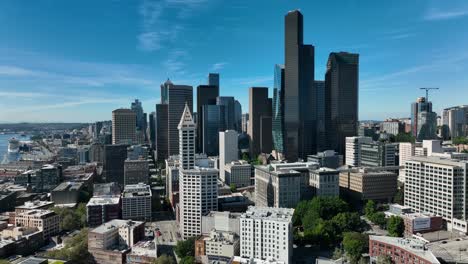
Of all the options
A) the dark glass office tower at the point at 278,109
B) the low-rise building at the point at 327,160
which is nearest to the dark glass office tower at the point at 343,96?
the dark glass office tower at the point at 278,109

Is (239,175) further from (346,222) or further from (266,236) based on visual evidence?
(266,236)

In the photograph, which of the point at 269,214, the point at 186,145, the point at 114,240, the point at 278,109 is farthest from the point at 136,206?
the point at 278,109

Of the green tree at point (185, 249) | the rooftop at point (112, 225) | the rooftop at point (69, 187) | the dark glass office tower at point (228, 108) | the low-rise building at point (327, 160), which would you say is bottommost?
the green tree at point (185, 249)

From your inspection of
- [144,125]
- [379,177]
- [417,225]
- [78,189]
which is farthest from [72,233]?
[144,125]

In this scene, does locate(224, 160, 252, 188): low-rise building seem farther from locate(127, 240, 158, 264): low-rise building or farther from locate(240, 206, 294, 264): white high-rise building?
locate(240, 206, 294, 264): white high-rise building

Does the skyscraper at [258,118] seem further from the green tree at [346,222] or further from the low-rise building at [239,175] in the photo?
the green tree at [346,222]

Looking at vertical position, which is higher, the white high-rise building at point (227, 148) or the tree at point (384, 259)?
the white high-rise building at point (227, 148)

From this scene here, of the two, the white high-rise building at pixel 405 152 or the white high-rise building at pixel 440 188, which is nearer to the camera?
the white high-rise building at pixel 440 188
